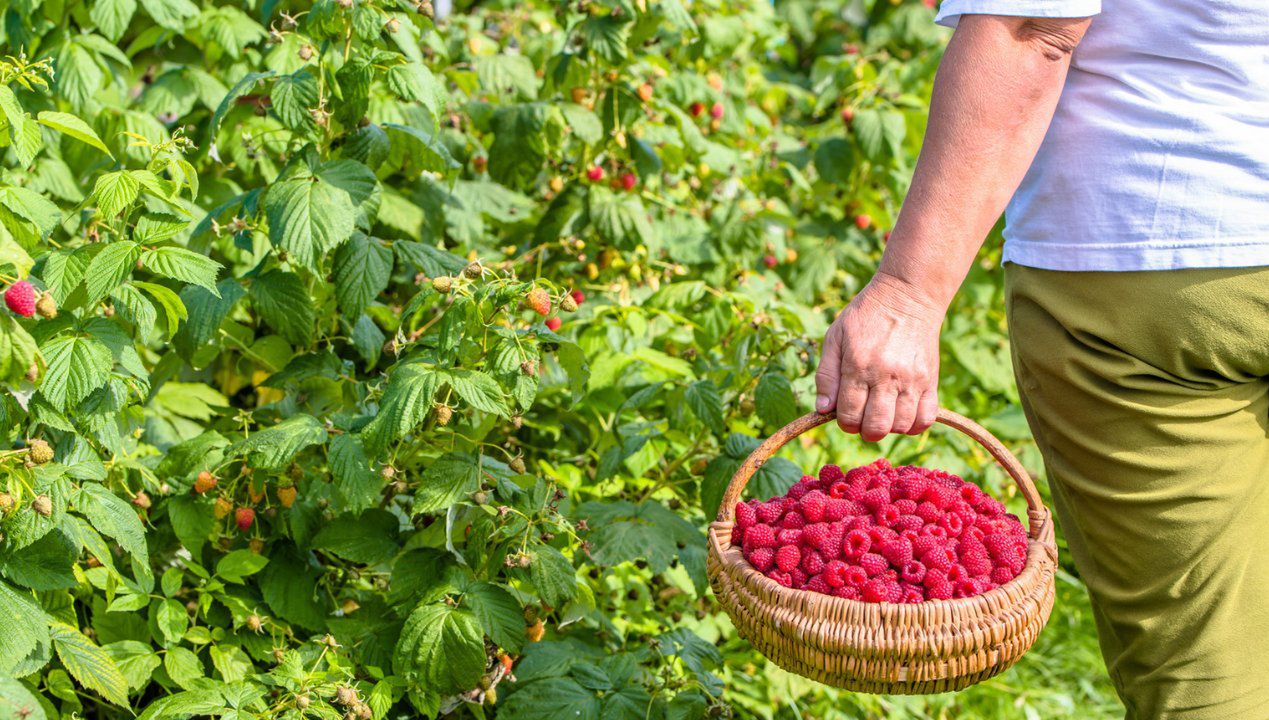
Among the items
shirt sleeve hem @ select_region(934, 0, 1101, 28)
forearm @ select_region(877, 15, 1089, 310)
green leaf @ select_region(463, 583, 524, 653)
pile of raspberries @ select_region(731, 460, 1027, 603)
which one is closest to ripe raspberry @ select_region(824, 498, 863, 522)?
pile of raspberries @ select_region(731, 460, 1027, 603)

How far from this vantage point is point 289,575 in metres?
2.11

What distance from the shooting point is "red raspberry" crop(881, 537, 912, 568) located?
64.4 inches

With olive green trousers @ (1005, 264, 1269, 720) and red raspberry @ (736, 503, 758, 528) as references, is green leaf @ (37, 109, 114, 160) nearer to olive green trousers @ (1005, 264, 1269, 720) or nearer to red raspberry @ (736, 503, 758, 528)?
red raspberry @ (736, 503, 758, 528)

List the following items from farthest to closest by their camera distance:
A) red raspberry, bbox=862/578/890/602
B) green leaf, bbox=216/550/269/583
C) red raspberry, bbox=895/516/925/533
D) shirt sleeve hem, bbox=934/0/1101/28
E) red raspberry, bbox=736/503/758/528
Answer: green leaf, bbox=216/550/269/583 < red raspberry, bbox=736/503/758/528 < red raspberry, bbox=895/516/925/533 < red raspberry, bbox=862/578/890/602 < shirt sleeve hem, bbox=934/0/1101/28

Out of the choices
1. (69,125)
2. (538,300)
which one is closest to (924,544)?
(538,300)

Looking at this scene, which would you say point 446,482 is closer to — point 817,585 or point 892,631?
point 817,585

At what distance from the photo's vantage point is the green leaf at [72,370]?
1709 millimetres

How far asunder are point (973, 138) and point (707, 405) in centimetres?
95

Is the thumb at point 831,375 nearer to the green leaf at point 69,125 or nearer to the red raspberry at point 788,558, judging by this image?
the red raspberry at point 788,558

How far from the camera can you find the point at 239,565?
204 cm

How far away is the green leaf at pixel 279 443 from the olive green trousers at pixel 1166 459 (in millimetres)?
1093

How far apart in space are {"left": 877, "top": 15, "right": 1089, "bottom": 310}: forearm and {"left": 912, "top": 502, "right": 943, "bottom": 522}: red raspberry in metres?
0.29

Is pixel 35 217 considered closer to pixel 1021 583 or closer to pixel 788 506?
pixel 788 506

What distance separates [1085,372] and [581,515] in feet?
3.31
